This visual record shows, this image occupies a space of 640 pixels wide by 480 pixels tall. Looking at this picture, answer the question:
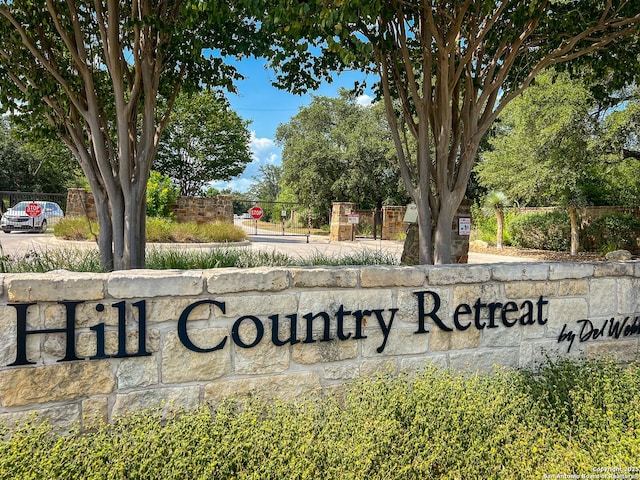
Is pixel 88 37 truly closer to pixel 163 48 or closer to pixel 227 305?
pixel 163 48

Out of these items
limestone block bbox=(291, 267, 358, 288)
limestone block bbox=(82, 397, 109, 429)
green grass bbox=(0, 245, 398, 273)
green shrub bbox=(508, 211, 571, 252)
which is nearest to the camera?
limestone block bbox=(82, 397, 109, 429)

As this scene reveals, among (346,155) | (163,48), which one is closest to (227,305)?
(163,48)

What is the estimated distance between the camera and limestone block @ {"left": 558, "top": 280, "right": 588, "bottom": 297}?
3932mm

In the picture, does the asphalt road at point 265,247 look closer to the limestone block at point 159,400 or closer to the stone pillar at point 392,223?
the stone pillar at point 392,223

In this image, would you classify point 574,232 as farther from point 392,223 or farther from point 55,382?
point 55,382

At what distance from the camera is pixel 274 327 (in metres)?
3.13

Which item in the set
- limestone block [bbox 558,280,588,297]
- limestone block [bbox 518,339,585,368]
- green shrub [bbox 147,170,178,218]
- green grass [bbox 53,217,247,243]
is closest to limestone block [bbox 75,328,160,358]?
limestone block [bbox 518,339,585,368]

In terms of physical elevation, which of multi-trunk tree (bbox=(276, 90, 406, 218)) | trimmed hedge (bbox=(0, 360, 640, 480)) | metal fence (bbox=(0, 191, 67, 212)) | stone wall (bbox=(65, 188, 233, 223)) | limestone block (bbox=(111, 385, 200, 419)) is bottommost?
trimmed hedge (bbox=(0, 360, 640, 480))

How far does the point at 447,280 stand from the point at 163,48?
4532 millimetres

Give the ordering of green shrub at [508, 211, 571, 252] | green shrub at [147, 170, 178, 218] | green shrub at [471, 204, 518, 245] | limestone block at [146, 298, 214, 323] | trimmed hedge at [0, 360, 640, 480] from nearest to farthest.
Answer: trimmed hedge at [0, 360, 640, 480] → limestone block at [146, 298, 214, 323] → green shrub at [508, 211, 571, 252] → green shrub at [147, 170, 178, 218] → green shrub at [471, 204, 518, 245]

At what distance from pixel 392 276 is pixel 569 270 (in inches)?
70.8

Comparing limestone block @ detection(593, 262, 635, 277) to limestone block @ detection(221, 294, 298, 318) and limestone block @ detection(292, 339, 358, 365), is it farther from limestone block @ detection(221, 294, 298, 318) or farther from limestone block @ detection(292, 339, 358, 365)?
limestone block @ detection(221, 294, 298, 318)

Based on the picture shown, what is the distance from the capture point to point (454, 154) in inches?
224

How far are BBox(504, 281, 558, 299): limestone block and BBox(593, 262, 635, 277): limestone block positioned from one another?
0.52 m
